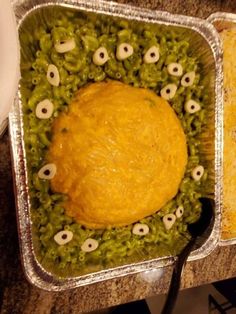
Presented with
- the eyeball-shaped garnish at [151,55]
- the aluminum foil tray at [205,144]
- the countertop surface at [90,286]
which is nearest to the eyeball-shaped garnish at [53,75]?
the aluminum foil tray at [205,144]

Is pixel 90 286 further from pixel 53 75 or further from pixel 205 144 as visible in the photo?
pixel 53 75

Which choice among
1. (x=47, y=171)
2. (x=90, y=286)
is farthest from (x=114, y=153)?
(x=90, y=286)

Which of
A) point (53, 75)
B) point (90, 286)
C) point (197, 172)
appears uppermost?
point (53, 75)

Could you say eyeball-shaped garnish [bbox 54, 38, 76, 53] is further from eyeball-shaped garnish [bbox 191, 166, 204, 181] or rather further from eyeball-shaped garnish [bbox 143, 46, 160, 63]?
eyeball-shaped garnish [bbox 191, 166, 204, 181]

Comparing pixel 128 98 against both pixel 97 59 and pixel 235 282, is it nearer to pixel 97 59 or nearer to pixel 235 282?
pixel 97 59

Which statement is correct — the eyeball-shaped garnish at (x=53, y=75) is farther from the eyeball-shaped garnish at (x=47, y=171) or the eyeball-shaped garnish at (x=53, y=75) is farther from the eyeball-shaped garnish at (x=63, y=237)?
the eyeball-shaped garnish at (x=63, y=237)

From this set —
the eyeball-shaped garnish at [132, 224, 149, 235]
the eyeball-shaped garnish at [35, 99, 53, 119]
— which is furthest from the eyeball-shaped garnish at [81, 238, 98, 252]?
the eyeball-shaped garnish at [35, 99, 53, 119]

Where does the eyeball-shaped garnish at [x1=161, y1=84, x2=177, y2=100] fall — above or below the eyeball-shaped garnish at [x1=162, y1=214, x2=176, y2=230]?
above
